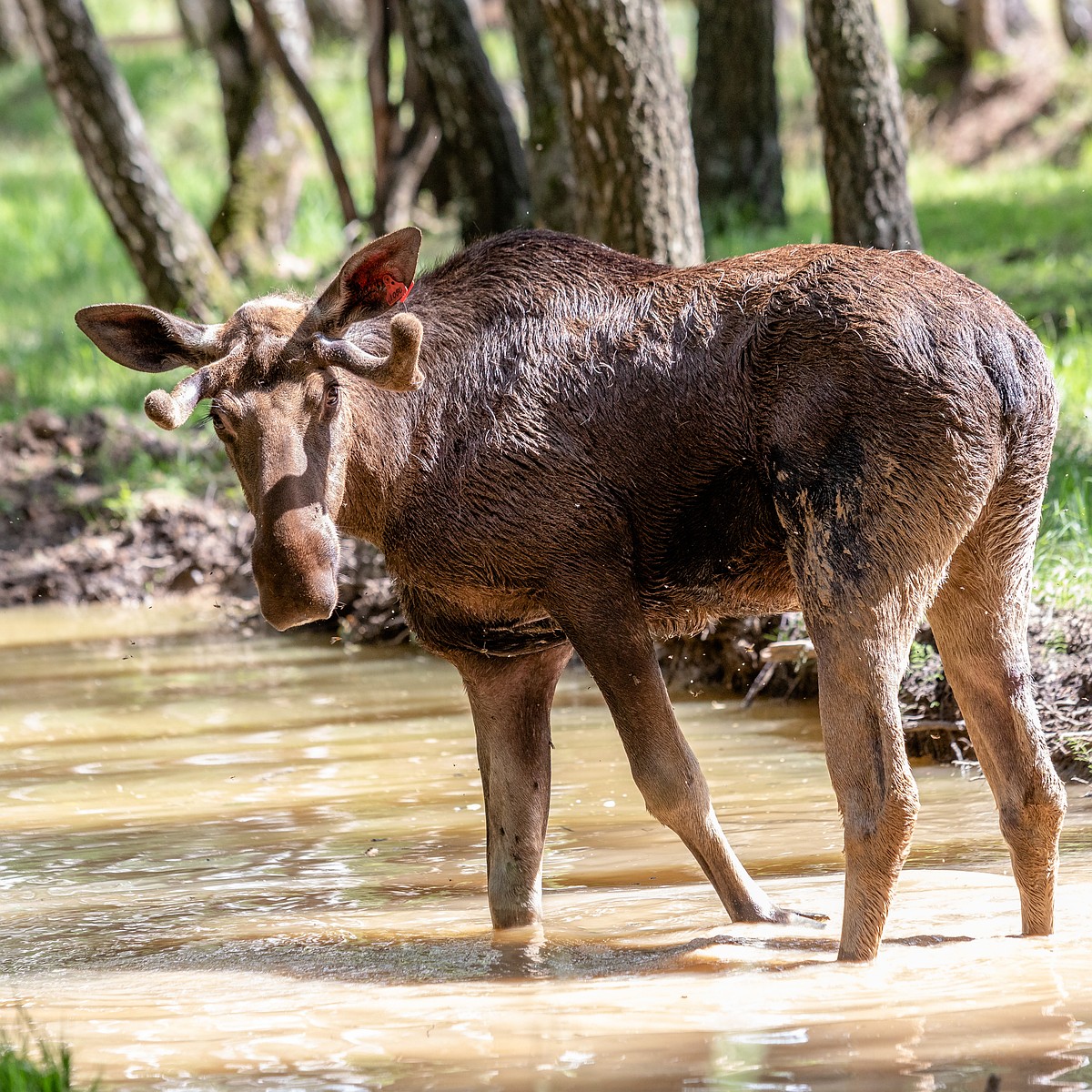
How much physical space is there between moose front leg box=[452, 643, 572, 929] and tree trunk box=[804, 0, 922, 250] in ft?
21.7

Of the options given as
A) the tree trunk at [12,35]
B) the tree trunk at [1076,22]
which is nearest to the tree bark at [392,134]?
the tree trunk at [1076,22]

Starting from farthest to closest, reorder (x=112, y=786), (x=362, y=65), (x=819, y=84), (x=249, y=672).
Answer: (x=362, y=65) → (x=819, y=84) → (x=249, y=672) → (x=112, y=786)

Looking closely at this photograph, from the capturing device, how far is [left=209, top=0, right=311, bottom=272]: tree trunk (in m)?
18.7

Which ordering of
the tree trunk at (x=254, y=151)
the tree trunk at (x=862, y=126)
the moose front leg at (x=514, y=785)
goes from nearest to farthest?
the moose front leg at (x=514, y=785) < the tree trunk at (x=862, y=126) < the tree trunk at (x=254, y=151)

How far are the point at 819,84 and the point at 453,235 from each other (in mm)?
5975

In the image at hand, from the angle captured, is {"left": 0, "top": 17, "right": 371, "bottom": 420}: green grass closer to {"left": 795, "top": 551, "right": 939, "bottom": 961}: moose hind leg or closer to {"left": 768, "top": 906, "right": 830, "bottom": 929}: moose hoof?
{"left": 768, "top": 906, "right": 830, "bottom": 929}: moose hoof

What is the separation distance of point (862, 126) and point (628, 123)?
274 cm

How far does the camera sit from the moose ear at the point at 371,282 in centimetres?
526

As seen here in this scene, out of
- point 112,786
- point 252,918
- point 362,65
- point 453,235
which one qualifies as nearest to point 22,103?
point 362,65

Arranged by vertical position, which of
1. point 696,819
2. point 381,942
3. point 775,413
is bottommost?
point 381,942

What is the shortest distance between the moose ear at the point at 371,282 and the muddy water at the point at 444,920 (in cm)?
198

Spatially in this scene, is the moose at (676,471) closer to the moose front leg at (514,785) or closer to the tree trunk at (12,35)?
the moose front leg at (514,785)

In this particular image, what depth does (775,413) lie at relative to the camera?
5184 mm

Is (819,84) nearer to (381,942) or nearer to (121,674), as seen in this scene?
(121,674)
